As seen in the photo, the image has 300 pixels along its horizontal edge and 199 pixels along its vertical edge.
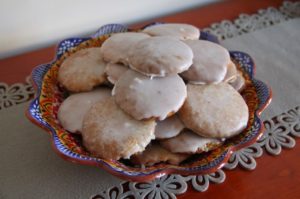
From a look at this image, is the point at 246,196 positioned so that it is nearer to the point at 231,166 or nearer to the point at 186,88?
the point at 231,166

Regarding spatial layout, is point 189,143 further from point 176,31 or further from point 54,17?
point 54,17

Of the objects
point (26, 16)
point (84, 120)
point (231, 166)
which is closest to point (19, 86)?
point (26, 16)

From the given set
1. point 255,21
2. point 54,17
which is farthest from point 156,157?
point 255,21

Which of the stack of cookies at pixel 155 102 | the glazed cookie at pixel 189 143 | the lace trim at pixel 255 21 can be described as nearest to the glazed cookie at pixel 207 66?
the stack of cookies at pixel 155 102

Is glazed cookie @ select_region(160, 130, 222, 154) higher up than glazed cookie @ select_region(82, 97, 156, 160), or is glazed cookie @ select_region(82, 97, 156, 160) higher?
glazed cookie @ select_region(82, 97, 156, 160)

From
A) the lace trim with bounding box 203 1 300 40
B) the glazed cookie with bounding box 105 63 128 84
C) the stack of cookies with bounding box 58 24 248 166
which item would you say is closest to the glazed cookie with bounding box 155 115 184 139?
the stack of cookies with bounding box 58 24 248 166

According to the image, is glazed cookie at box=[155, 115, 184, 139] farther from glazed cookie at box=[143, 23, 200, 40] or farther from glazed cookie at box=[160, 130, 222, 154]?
glazed cookie at box=[143, 23, 200, 40]
